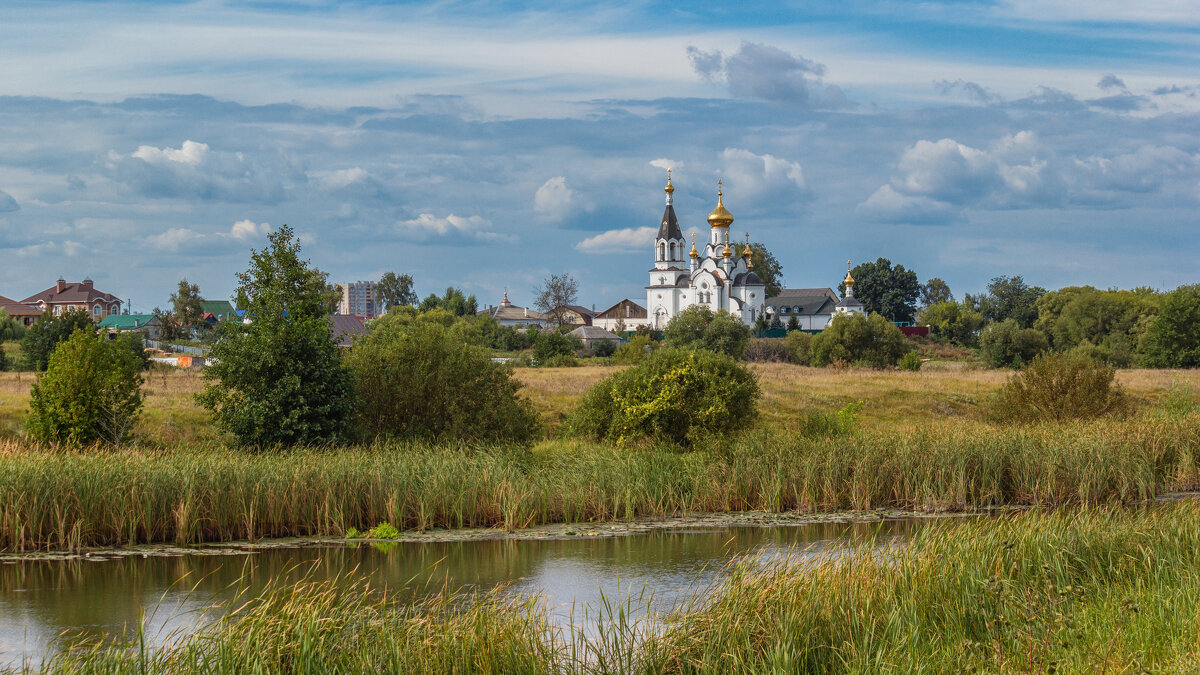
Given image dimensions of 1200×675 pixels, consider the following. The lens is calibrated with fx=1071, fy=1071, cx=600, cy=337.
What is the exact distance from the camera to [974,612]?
10.1 m

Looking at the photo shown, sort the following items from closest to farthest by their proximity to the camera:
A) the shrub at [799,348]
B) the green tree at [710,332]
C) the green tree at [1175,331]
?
the green tree at [710,332], the green tree at [1175,331], the shrub at [799,348]

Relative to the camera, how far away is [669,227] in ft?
393

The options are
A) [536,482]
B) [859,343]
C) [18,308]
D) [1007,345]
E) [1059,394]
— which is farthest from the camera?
[18,308]

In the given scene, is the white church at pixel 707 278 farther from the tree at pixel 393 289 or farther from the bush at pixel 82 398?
the bush at pixel 82 398

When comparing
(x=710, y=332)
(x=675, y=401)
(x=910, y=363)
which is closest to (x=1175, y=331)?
(x=910, y=363)

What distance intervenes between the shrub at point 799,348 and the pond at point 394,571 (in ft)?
176

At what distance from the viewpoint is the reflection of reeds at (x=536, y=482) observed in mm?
16125

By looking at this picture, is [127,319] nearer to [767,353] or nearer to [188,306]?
[188,306]

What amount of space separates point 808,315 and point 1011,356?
54123 millimetres

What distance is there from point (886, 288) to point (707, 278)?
27.3 metres

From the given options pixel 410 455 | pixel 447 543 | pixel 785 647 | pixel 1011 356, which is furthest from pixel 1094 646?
pixel 1011 356

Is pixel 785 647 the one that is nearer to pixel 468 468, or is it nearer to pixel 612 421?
pixel 468 468

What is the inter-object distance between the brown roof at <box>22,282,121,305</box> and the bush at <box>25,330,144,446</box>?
97.8m

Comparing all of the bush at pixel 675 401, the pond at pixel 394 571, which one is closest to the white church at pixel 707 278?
the bush at pixel 675 401
